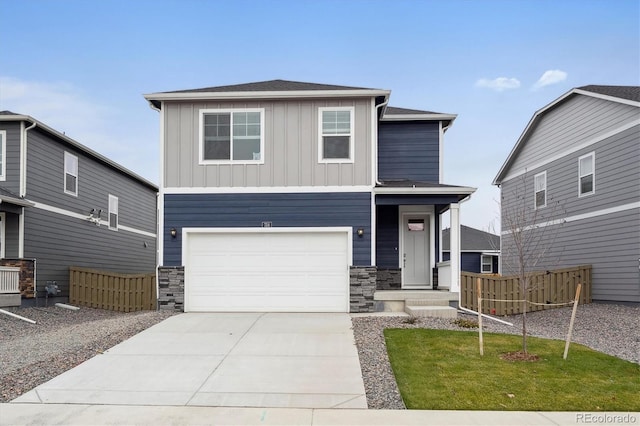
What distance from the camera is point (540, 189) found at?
18.9 m

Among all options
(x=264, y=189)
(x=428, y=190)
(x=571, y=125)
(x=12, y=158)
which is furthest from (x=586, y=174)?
(x=12, y=158)

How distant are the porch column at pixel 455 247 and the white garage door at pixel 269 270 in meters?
2.60

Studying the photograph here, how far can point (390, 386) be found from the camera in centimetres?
686

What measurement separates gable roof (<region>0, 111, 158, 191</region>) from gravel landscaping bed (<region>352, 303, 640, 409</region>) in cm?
1081

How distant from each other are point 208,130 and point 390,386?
869cm

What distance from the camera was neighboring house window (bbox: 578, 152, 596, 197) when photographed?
15.9 metres

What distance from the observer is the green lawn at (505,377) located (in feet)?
20.5

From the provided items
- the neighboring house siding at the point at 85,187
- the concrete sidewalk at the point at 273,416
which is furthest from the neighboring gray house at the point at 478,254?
the concrete sidewalk at the point at 273,416

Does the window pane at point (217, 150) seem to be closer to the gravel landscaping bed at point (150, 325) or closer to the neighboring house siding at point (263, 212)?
the neighboring house siding at point (263, 212)

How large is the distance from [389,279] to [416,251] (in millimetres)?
1152

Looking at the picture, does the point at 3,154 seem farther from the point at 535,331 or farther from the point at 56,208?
the point at 535,331

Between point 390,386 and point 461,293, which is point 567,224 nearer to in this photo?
point 461,293

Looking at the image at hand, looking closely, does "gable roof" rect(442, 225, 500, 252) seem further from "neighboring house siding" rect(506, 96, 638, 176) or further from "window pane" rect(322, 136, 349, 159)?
"window pane" rect(322, 136, 349, 159)

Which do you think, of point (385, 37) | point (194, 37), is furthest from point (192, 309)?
point (385, 37)
